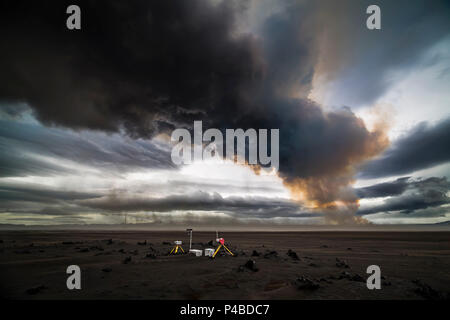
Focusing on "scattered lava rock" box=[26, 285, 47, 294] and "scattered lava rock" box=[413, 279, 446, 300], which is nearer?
"scattered lava rock" box=[413, 279, 446, 300]

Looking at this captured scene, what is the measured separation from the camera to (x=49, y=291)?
9773 millimetres

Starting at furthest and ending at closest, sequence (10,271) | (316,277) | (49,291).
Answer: (10,271) < (316,277) < (49,291)

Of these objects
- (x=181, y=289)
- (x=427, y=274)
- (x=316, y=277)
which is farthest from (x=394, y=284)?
(x=181, y=289)

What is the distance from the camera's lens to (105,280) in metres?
11.6

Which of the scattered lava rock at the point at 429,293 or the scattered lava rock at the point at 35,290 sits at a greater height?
the scattered lava rock at the point at 35,290

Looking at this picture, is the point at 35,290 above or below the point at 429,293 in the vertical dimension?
above

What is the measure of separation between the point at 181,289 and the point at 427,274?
16.9m

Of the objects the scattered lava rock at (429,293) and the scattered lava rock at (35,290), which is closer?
the scattered lava rock at (429,293)

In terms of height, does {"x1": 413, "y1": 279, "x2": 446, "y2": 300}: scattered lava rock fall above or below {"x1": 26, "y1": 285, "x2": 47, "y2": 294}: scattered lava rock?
below

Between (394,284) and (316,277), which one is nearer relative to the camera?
(394,284)

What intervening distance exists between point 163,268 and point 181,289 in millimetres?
5176

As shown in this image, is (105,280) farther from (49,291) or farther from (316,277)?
(316,277)
